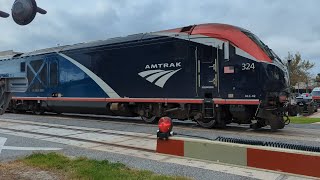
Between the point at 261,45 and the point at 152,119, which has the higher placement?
the point at 261,45

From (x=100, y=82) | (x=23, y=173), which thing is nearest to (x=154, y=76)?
(x=100, y=82)

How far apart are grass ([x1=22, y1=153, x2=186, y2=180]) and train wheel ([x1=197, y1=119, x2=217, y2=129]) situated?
6120mm

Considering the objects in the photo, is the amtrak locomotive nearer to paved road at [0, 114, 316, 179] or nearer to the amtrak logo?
the amtrak logo

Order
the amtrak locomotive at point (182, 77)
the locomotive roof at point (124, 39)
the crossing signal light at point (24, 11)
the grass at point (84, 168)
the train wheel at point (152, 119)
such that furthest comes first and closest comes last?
1. the train wheel at point (152, 119)
2. the locomotive roof at point (124, 39)
3. the amtrak locomotive at point (182, 77)
4. the grass at point (84, 168)
5. the crossing signal light at point (24, 11)

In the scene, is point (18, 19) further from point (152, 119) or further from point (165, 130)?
point (152, 119)

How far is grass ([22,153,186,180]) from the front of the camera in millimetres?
5961

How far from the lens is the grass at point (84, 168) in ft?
19.6

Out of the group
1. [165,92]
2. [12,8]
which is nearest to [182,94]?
[165,92]

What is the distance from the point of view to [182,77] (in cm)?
1315

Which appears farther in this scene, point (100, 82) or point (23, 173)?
point (100, 82)

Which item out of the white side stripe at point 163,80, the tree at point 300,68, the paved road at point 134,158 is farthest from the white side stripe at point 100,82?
the tree at point 300,68

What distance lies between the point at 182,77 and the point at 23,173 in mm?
7603

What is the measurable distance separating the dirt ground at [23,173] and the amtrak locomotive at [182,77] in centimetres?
692

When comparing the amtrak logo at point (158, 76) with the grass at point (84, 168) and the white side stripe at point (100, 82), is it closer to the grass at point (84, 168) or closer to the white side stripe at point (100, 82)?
the white side stripe at point (100, 82)
